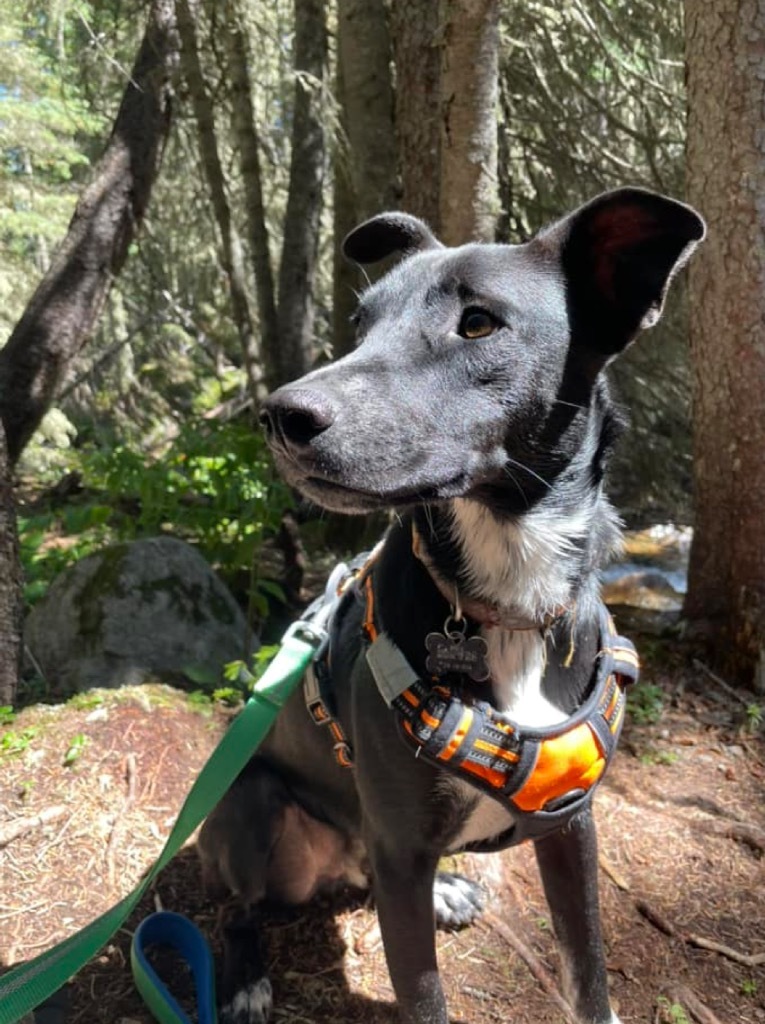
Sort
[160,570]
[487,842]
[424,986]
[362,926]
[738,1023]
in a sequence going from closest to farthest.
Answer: [424,986] < [487,842] < [738,1023] < [362,926] < [160,570]

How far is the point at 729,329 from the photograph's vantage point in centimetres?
406

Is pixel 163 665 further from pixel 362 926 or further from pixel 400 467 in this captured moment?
pixel 400 467

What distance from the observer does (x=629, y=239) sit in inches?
80.0

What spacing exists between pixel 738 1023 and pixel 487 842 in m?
1.13

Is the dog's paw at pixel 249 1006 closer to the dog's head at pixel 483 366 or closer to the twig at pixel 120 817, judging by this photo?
the twig at pixel 120 817

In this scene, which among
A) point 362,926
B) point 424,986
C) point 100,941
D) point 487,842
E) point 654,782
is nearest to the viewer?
point 100,941

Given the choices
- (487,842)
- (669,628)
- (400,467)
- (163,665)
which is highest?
(400,467)

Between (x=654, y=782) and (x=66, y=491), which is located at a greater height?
(x=654, y=782)

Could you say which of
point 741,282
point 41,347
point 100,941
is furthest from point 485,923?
point 41,347

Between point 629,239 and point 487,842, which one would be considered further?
point 487,842

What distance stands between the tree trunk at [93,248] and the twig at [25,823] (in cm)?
202

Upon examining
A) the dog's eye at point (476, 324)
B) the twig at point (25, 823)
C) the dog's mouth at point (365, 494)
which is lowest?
the twig at point (25, 823)

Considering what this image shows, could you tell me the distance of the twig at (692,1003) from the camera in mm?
2684

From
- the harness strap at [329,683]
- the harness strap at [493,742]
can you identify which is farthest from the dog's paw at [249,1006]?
the harness strap at [493,742]
